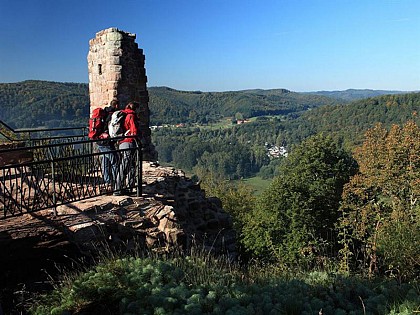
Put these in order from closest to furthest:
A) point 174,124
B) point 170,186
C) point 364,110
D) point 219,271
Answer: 1. point 219,271
2. point 170,186
3. point 364,110
4. point 174,124

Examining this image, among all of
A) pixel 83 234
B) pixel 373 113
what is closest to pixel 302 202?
pixel 83 234

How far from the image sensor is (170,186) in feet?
25.5

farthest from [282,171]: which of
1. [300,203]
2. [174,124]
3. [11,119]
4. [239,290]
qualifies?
[174,124]

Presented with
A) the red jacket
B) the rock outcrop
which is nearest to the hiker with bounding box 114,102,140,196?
the red jacket

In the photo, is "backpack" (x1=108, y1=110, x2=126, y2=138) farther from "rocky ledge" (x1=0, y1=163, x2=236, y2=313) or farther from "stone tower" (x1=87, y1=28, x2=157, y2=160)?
"stone tower" (x1=87, y1=28, x2=157, y2=160)

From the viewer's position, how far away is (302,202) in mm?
18141

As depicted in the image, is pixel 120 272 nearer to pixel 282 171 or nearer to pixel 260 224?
pixel 260 224

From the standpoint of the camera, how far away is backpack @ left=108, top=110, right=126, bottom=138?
22.4 ft

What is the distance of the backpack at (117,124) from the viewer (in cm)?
684

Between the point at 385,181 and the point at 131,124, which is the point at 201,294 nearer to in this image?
the point at 131,124

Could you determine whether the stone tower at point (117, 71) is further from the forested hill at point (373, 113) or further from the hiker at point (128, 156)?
the forested hill at point (373, 113)

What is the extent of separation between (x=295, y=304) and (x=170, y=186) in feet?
15.3

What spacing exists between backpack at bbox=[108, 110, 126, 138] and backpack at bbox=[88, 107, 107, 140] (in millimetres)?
298

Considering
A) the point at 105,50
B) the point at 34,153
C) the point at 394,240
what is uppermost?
the point at 105,50
